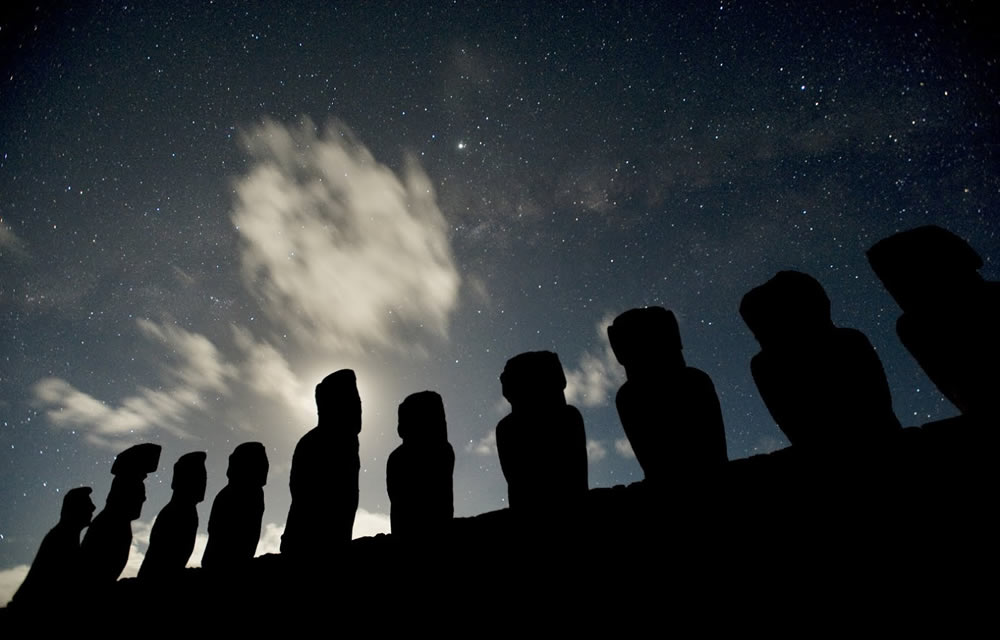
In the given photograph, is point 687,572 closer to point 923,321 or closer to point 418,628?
point 418,628

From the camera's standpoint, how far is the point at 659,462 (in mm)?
4840

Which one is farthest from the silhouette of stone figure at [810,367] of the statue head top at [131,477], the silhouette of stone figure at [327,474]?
the statue head top at [131,477]

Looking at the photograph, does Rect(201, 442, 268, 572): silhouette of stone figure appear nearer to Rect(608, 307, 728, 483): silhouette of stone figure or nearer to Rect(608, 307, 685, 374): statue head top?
Rect(608, 307, 728, 483): silhouette of stone figure

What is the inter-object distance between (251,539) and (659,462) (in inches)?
291

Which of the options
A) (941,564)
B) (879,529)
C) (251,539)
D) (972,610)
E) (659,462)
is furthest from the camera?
(251,539)

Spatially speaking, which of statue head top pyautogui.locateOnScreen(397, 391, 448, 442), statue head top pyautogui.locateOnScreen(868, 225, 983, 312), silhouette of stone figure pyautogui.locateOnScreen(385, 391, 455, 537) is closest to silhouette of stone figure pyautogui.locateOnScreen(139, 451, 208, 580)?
silhouette of stone figure pyautogui.locateOnScreen(385, 391, 455, 537)

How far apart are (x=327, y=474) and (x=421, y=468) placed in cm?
154

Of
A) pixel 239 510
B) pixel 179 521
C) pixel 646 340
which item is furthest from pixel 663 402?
pixel 179 521

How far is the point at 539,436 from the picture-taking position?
219 inches

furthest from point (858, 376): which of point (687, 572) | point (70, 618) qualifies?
point (70, 618)

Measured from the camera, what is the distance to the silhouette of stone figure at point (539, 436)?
17.6 ft

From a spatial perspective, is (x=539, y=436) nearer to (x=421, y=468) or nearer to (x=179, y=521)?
(x=421, y=468)

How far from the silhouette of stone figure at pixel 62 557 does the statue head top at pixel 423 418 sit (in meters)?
7.19

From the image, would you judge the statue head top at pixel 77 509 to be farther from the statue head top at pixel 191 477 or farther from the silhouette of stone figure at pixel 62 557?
the statue head top at pixel 191 477
